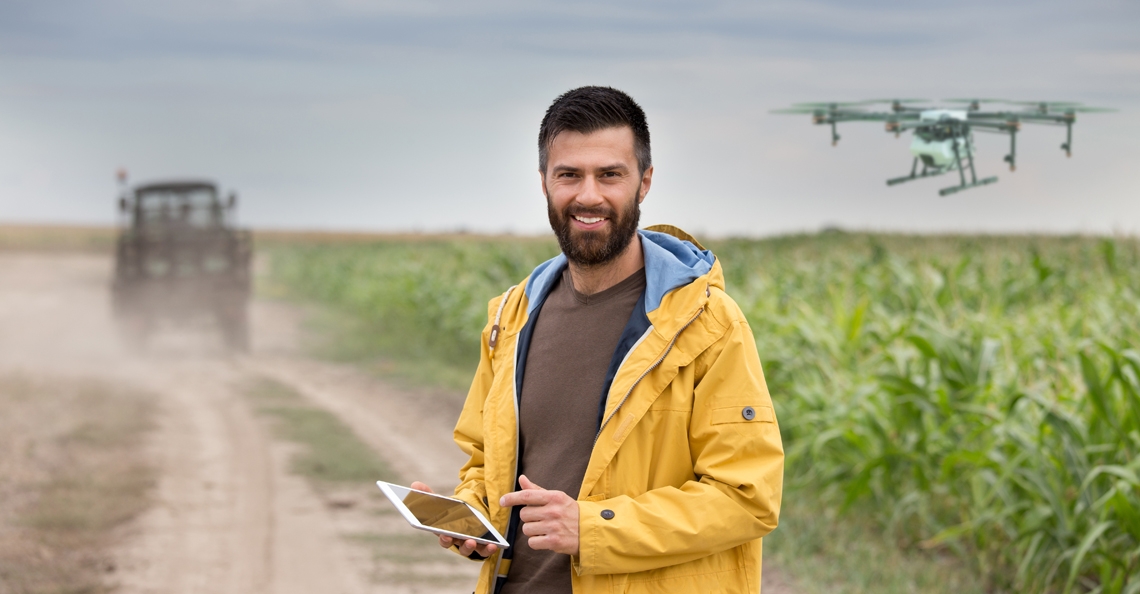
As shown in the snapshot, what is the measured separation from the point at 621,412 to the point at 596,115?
2.01 feet

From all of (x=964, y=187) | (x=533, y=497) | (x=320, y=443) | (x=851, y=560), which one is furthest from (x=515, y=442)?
(x=320, y=443)

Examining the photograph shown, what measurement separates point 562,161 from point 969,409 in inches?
143

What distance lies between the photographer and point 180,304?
1447cm

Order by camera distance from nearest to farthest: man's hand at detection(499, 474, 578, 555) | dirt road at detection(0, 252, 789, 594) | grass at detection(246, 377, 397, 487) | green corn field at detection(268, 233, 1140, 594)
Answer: man's hand at detection(499, 474, 578, 555), green corn field at detection(268, 233, 1140, 594), dirt road at detection(0, 252, 789, 594), grass at detection(246, 377, 397, 487)

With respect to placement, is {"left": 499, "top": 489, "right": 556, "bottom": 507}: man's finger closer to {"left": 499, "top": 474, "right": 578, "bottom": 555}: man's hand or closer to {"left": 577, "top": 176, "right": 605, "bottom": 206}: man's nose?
{"left": 499, "top": 474, "right": 578, "bottom": 555}: man's hand

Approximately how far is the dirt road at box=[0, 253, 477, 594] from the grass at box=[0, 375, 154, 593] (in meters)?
0.16

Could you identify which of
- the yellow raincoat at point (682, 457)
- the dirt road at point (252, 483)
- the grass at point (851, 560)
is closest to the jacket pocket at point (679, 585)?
the yellow raincoat at point (682, 457)

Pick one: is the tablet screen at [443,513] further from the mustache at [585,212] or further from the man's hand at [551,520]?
the mustache at [585,212]

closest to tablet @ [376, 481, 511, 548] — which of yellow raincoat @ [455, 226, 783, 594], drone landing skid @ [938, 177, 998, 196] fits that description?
yellow raincoat @ [455, 226, 783, 594]

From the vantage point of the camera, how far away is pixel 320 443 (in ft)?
25.9

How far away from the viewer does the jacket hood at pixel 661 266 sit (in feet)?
6.56

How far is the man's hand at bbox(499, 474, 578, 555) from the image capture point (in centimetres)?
182

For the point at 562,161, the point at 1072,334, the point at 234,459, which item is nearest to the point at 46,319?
A: the point at 234,459

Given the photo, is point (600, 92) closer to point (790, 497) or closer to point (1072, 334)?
point (790, 497)
